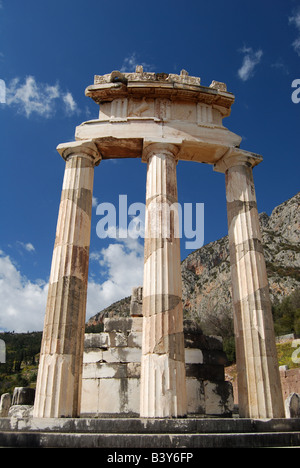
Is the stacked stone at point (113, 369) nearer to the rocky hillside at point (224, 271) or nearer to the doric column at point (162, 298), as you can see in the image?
the doric column at point (162, 298)

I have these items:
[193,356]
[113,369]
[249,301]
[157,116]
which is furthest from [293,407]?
[157,116]

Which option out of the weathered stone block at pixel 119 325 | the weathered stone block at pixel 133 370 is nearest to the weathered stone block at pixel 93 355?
the weathered stone block at pixel 119 325

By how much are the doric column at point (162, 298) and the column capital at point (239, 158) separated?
2.44 m

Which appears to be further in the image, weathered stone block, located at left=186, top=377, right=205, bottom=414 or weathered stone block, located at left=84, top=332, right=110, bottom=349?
weathered stone block, located at left=84, top=332, right=110, bottom=349

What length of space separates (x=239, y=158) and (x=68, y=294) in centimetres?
914

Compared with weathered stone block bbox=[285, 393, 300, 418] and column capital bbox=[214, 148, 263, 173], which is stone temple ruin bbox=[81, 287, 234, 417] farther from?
column capital bbox=[214, 148, 263, 173]

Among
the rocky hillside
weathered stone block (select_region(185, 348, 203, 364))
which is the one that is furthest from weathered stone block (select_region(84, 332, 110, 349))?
the rocky hillside

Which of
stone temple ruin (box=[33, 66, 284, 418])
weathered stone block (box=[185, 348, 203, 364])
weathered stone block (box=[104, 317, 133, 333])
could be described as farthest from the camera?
weathered stone block (box=[104, 317, 133, 333])

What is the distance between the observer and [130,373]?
15484 millimetres

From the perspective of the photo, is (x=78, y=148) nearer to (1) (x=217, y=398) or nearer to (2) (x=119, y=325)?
(2) (x=119, y=325)

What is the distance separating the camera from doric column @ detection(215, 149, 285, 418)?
12.3 m

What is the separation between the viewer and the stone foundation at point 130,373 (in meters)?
15.1

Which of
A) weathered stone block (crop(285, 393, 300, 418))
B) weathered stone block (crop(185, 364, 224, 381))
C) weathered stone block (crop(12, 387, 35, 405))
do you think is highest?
weathered stone block (crop(185, 364, 224, 381))

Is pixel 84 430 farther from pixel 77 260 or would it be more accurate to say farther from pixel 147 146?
pixel 147 146
